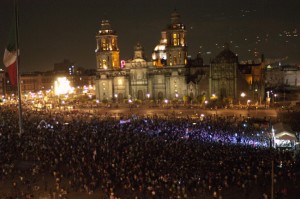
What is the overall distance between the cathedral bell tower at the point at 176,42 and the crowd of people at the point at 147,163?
35.9 metres

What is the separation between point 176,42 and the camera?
221 feet

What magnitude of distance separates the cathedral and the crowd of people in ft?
97.0

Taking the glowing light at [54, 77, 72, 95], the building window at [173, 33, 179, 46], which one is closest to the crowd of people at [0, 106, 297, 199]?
the building window at [173, 33, 179, 46]

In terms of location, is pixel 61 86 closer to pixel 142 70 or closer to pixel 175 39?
pixel 142 70

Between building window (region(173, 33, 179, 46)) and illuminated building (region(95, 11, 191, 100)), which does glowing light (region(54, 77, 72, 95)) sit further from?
building window (region(173, 33, 179, 46))

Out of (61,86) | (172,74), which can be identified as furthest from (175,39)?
(61,86)

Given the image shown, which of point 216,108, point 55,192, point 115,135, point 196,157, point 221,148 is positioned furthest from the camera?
point 216,108

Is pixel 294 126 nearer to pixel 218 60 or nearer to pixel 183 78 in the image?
pixel 218 60

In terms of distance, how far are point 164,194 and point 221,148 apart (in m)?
7.81

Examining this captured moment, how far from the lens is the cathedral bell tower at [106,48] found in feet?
242

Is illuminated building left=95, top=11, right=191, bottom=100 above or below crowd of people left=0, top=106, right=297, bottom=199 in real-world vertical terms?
above

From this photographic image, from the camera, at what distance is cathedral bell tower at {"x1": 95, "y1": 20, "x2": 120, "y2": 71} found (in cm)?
7375

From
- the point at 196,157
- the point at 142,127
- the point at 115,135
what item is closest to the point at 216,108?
the point at 142,127

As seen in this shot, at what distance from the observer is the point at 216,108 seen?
2000 inches
